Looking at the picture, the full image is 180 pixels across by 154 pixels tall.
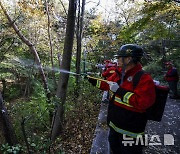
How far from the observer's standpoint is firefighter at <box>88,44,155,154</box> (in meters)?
2.71

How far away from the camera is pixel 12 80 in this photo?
20016mm

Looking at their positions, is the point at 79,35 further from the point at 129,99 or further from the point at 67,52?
the point at 129,99

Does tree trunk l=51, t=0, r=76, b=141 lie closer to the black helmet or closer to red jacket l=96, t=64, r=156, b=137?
red jacket l=96, t=64, r=156, b=137

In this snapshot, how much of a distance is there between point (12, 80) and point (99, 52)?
9.19 meters

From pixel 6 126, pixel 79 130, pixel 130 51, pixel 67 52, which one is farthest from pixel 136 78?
pixel 6 126

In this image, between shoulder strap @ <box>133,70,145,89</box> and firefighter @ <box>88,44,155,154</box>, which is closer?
firefighter @ <box>88,44,155,154</box>

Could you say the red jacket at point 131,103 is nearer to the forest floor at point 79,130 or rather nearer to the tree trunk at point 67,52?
the forest floor at point 79,130

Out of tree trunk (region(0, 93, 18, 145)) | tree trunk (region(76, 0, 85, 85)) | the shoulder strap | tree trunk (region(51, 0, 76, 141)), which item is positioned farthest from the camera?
tree trunk (region(76, 0, 85, 85))

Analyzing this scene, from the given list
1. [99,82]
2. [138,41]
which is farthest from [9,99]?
[99,82]

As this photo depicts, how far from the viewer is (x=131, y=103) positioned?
9.09ft

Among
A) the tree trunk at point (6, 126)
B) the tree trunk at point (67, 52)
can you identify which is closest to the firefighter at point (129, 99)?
the tree trunk at point (67, 52)

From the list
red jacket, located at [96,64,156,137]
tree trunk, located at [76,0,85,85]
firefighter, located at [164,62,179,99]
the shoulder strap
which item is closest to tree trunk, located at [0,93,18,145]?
red jacket, located at [96,64,156,137]

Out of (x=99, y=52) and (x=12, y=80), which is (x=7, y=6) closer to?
(x=99, y=52)

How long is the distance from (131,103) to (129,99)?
0.21 ft
